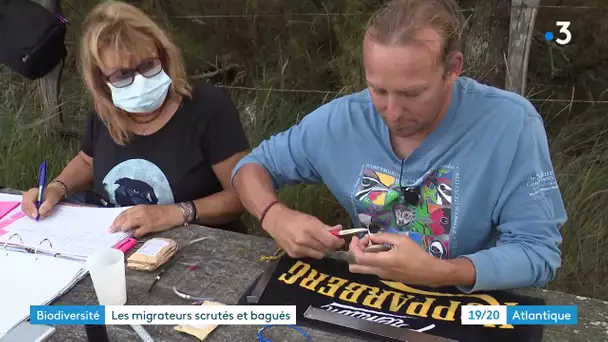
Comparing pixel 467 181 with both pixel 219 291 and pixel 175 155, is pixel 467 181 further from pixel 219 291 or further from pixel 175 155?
pixel 175 155

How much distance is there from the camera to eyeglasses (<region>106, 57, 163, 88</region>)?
1.87 m

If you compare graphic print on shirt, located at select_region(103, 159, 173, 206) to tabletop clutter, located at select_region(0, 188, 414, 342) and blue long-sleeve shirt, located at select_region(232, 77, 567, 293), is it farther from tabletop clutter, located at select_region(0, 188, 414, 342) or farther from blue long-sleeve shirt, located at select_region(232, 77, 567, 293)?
blue long-sleeve shirt, located at select_region(232, 77, 567, 293)

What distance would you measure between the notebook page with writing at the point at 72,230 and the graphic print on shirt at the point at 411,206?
676 mm

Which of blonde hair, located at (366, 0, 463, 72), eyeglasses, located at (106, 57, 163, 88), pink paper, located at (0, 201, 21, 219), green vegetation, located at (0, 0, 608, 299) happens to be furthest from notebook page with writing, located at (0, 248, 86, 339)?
green vegetation, located at (0, 0, 608, 299)

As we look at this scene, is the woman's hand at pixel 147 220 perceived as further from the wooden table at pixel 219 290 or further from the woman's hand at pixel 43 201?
the woman's hand at pixel 43 201

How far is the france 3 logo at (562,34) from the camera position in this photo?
11.0 feet

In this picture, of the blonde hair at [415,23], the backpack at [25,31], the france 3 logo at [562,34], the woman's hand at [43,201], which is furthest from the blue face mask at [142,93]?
the france 3 logo at [562,34]

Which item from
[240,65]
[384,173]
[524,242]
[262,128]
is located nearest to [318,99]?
[262,128]

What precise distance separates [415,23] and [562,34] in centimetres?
251

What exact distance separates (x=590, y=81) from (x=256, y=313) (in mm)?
3020

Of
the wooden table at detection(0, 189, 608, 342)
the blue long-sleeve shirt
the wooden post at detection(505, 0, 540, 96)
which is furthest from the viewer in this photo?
the wooden post at detection(505, 0, 540, 96)

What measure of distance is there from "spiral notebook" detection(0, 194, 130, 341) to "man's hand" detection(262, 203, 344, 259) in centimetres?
46

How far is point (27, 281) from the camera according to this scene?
142cm

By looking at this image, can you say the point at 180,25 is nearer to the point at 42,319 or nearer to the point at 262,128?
the point at 262,128
